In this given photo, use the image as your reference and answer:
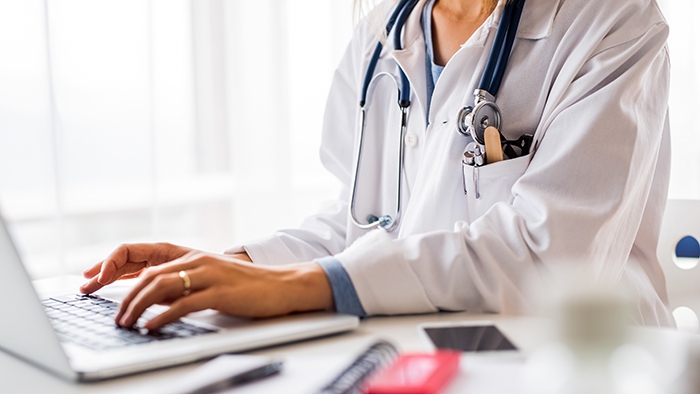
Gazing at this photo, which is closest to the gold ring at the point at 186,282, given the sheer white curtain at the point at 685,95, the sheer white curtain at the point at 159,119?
the sheer white curtain at the point at 159,119

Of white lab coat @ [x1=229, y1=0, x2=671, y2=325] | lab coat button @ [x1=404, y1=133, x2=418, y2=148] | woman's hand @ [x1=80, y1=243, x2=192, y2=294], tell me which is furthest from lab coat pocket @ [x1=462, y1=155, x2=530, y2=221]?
woman's hand @ [x1=80, y1=243, x2=192, y2=294]

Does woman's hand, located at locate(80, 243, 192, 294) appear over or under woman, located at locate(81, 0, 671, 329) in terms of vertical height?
under

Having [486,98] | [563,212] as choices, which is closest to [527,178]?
[563,212]

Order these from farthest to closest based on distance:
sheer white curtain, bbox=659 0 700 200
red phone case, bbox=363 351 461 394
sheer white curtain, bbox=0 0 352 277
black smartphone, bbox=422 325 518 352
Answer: sheer white curtain, bbox=659 0 700 200, sheer white curtain, bbox=0 0 352 277, black smartphone, bbox=422 325 518 352, red phone case, bbox=363 351 461 394

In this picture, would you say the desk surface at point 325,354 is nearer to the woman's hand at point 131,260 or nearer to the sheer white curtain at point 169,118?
the woman's hand at point 131,260

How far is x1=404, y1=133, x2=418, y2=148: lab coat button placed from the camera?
1210mm

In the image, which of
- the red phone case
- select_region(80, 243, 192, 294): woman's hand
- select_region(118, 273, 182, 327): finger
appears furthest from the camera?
select_region(80, 243, 192, 294): woman's hand

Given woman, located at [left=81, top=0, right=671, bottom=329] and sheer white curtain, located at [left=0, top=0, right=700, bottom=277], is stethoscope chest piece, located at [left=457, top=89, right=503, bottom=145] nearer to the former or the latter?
woman, located at [left=81, top=0, right=671, bottom=329]

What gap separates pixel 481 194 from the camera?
102cm

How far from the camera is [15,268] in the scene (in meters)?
0.57

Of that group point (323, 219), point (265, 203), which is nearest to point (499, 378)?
point (323, 219)

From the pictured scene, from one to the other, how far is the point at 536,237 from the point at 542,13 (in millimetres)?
429

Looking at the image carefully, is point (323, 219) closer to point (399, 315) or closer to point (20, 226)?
point (399, 315)

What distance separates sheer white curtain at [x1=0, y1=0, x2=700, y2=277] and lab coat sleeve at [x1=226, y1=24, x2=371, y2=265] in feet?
0.44
